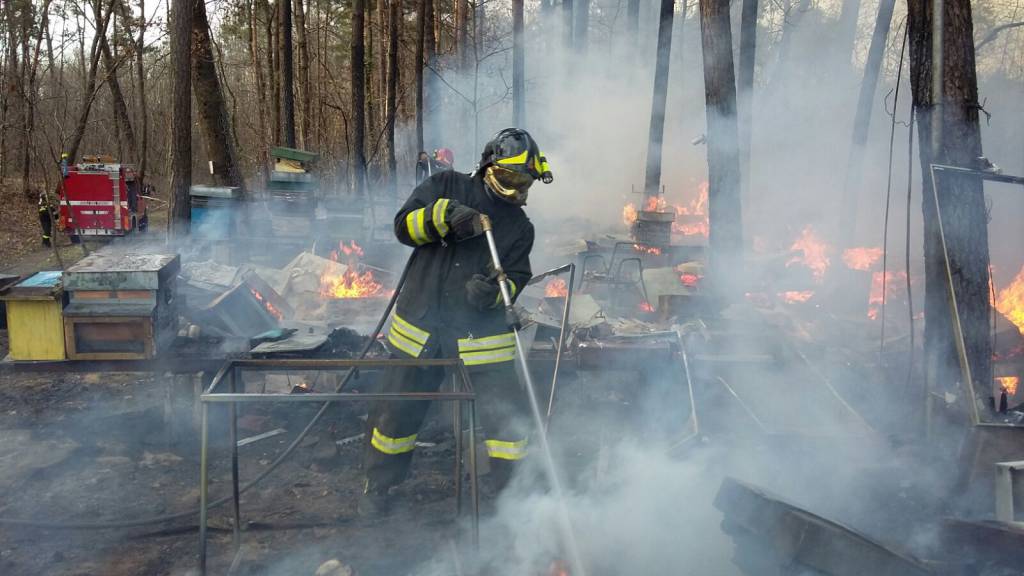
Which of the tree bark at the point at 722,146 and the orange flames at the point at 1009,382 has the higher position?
the tree bark at the point at 722,146

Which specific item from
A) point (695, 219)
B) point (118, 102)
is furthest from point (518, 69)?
point (118, 102)

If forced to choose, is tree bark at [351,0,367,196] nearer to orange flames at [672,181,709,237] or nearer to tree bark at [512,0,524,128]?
tree bark at [512,0,524,128]

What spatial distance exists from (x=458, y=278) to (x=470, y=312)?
0.22m

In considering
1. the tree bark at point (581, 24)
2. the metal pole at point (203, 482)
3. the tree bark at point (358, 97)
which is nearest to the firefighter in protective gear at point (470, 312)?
the metal pole at point (203, 482)

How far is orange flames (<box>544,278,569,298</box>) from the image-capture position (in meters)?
10.7

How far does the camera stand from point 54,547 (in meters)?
4.15

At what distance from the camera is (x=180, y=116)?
9305 millimetres

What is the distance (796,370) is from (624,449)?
7.38ft

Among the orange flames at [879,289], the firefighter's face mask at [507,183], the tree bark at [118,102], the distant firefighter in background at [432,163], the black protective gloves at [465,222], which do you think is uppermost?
the tree bark at [118,102]

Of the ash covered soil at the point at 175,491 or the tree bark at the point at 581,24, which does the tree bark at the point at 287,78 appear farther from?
the tree bark at the point at 581,24

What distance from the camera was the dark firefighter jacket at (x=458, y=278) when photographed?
4.40 meters

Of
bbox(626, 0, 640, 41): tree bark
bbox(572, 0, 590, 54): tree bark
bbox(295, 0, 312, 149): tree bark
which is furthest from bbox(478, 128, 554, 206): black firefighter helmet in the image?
bbox(626, 0, 640, 41): tree bark

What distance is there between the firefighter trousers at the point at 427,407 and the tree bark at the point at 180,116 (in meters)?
6.43

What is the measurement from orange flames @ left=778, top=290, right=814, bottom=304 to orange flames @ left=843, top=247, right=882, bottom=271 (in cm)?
234
